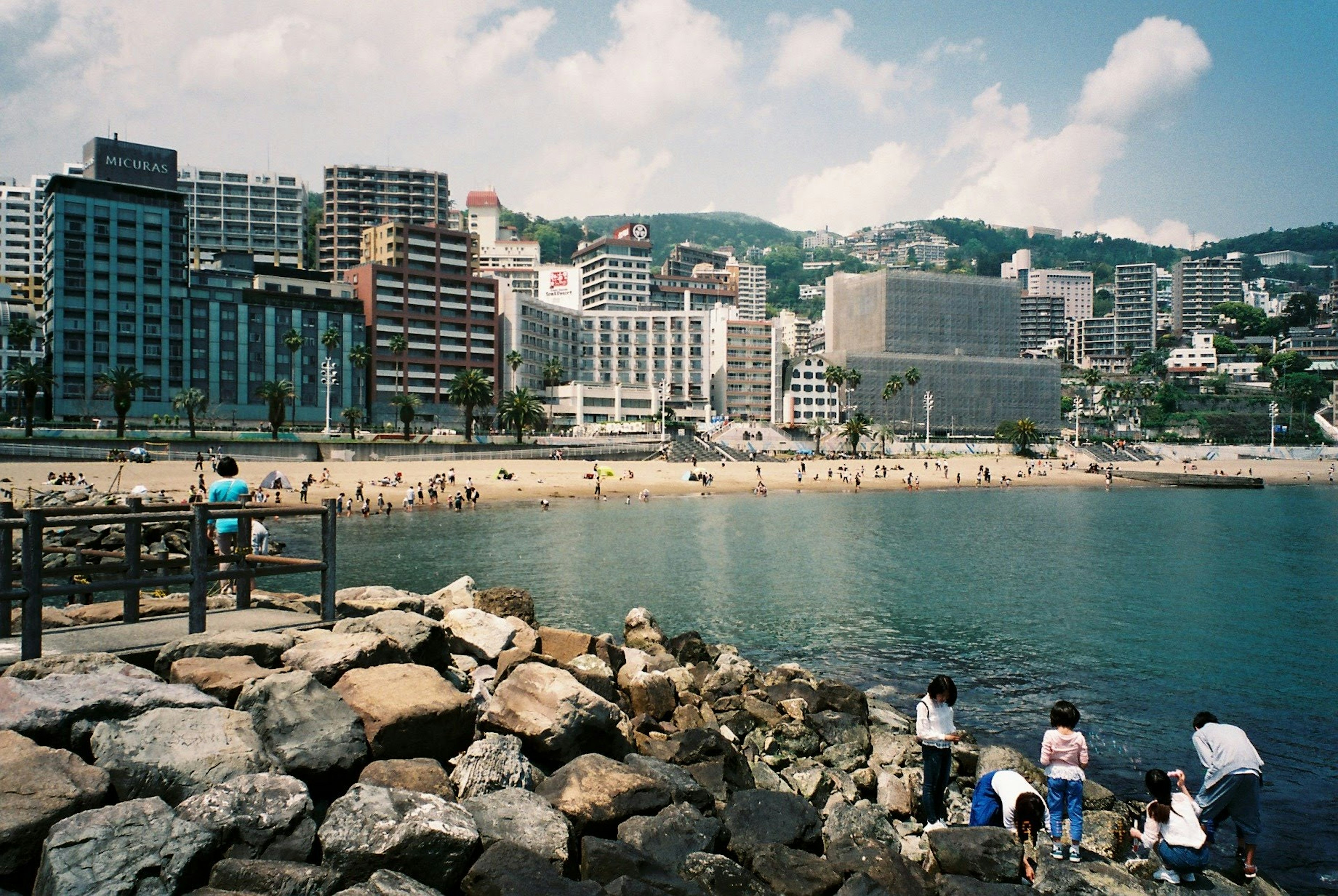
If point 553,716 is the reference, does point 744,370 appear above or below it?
above

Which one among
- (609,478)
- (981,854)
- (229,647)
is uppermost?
(229,647)

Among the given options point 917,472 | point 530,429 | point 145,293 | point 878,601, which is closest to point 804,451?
point 917,472

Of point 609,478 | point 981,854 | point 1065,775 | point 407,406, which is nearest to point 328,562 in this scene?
point 981,854

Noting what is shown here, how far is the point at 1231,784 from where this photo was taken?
10.5m

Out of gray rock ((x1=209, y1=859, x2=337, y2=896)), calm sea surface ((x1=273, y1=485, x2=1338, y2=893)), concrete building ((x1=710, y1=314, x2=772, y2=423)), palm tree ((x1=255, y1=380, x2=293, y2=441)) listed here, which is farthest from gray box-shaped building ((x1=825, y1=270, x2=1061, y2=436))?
gray rock ((x1=209, y1=859, x2=337, y2=896))

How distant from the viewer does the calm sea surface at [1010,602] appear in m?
16.8

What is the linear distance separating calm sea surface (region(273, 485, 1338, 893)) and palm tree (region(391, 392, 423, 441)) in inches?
1891

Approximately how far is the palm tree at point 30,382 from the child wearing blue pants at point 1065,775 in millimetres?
91808

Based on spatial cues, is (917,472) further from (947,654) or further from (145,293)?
Result: (145,293)

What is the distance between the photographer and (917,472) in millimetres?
114000

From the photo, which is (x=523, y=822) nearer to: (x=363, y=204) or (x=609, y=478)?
(x=609, y=478)

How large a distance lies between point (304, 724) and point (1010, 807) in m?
7.92

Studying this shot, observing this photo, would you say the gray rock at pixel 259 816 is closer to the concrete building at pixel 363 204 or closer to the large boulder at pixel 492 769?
the large boulder at pixel 492 769

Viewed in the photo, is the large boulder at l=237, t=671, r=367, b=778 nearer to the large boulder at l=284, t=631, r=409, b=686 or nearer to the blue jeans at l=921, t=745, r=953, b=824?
the large boulder at l=284, t=631, r=409, b=686
